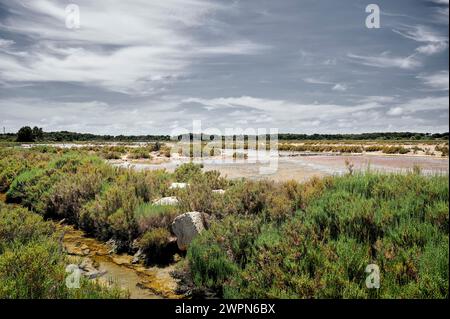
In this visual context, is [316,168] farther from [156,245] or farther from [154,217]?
[156,245]

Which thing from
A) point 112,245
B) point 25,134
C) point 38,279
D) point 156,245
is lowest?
point 112,245

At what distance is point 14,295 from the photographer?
197 inches

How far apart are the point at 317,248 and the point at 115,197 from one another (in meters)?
6.27

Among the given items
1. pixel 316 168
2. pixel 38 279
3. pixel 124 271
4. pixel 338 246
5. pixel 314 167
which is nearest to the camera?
pixel 38 279

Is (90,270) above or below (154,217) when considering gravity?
below

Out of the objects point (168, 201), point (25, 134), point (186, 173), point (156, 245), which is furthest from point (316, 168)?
point (25, 134)

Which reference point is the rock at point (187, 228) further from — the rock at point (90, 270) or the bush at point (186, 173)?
the bush at point (186, 173)

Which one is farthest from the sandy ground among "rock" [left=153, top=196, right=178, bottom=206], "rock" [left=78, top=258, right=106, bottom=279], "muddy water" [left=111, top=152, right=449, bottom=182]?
"rock" [left=78, top=258, right=106, bottom=279]

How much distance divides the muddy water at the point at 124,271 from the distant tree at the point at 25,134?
258 feet

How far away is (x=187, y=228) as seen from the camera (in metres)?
8.04

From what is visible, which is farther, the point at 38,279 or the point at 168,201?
the point at 168,201

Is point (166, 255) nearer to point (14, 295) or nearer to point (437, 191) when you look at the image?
point (14, 295)

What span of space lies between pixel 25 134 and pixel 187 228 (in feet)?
270
